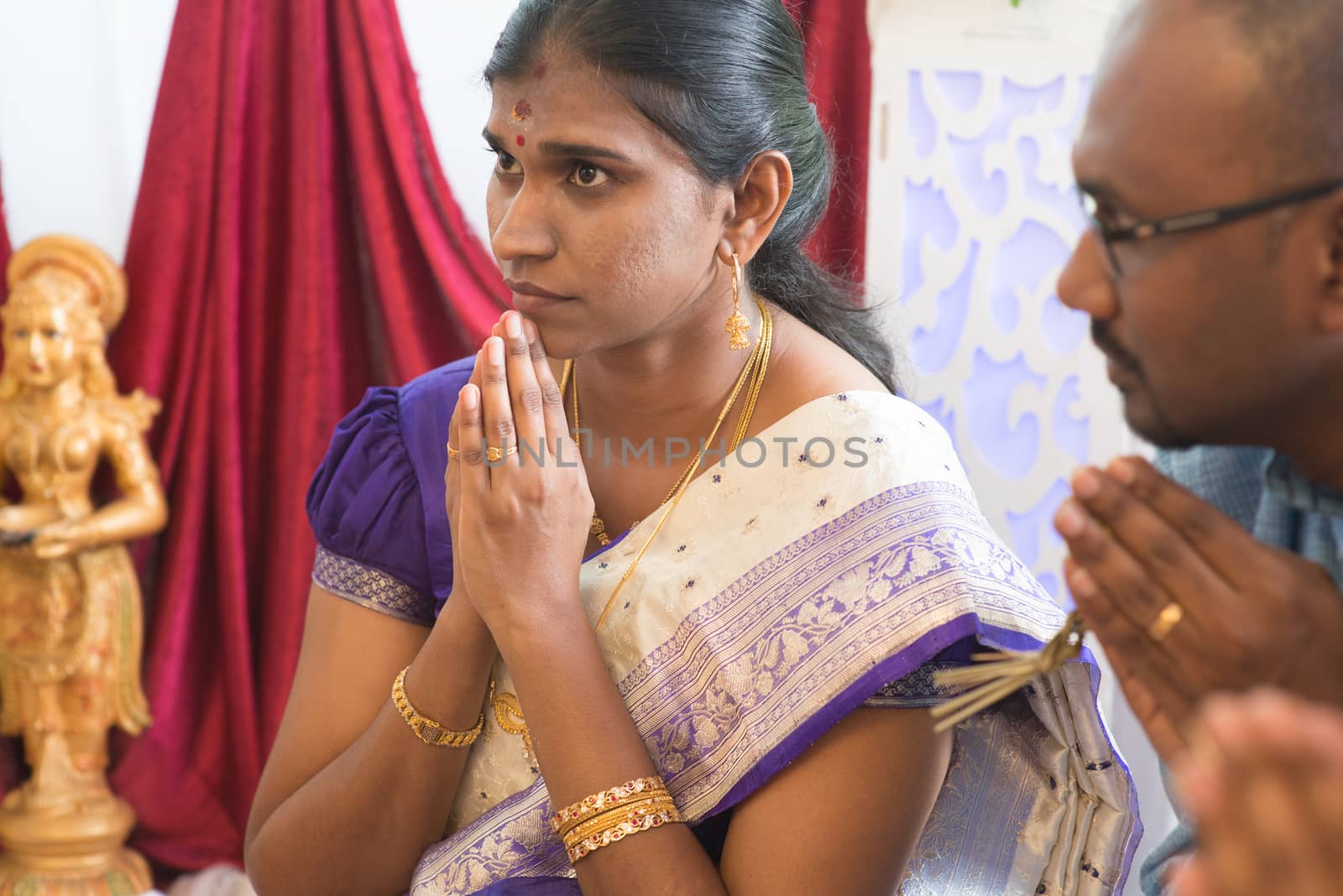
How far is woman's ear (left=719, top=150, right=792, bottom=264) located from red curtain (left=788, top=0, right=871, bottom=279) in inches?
40.5

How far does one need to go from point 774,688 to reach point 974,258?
150 cm

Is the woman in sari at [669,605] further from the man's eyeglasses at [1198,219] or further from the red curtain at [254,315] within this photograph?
the red curtain at [254,315]

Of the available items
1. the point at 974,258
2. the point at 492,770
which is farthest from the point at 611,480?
the point at 974,258

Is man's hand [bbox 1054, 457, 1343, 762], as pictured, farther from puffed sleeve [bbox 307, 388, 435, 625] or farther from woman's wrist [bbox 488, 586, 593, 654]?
puffed sleeve [bbox 307, 388, 435, 625]

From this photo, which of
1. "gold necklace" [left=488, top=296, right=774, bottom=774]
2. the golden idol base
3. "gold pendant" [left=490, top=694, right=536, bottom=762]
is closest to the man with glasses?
"gold necklace" [left=488, top=296, right=774, bottom=774]

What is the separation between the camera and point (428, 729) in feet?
4.76

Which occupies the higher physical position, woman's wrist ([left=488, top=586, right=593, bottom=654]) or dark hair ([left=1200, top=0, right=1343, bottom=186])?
dark hair ([left=1200, top=0, right=1343, bottom=186])

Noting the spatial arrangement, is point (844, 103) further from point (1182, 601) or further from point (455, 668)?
point (1182, 601)

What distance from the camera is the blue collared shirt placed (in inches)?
39.6

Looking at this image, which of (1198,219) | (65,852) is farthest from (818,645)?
(65,852)

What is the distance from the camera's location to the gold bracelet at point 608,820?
131cm

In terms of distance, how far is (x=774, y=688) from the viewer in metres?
1.37

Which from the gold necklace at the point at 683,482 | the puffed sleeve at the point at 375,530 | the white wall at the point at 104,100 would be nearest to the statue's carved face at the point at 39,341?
the white wall at the point at 104,100

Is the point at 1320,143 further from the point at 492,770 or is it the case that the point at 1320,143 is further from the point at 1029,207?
the point at 1029,207
